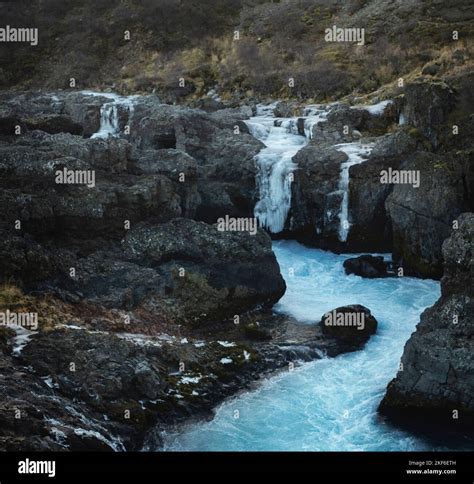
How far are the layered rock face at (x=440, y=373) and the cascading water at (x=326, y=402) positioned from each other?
71 centimetres

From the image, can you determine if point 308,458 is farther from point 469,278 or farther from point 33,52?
point 33,52

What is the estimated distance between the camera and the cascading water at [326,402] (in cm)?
1834

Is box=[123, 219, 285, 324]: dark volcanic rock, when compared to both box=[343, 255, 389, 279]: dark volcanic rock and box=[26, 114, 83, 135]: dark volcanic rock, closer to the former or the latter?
box=[343, 255, 389, 279]: dark volcanic rock

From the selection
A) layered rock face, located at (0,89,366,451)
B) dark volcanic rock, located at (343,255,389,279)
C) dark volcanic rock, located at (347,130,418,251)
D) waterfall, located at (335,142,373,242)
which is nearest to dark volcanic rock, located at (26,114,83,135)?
layered rock face, located at (0,89,366,451)

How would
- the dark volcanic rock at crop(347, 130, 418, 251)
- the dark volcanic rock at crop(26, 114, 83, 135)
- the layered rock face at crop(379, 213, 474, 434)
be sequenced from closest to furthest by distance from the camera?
1. the layered rock face at crop(379, 213, 474, 434)
2. the dark volcanic rock at crop(347, 130, 418, 251)
3. the dark volcanic rock at crop(26, 114, 83, 135)

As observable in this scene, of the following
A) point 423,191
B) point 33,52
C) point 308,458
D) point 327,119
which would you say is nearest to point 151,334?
point 308,458

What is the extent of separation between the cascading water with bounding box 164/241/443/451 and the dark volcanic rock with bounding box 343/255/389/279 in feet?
6.79

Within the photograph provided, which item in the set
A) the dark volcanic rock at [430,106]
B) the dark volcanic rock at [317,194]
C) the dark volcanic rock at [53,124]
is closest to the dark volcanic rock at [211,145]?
the dark volcanic rock at [317,194]

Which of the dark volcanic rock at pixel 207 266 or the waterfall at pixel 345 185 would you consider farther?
the waterfall at pixel 345 185

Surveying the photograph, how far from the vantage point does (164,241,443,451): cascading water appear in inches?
722

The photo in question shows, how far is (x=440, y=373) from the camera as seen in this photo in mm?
19219

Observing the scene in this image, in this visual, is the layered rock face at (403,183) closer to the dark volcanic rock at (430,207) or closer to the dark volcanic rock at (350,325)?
the dark volcanic rock at (430,207)

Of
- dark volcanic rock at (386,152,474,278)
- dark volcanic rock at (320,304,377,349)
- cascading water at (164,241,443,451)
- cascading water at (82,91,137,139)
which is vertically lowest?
cascading water at (164,241,443,451)

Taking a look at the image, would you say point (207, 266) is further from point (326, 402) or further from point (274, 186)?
point (274, 186)
